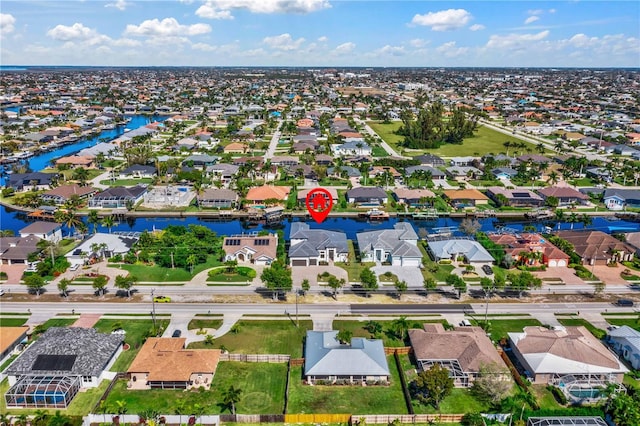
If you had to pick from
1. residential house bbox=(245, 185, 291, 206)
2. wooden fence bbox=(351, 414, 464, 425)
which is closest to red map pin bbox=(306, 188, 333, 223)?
residential house bbox=(245, 185, 291, 206)

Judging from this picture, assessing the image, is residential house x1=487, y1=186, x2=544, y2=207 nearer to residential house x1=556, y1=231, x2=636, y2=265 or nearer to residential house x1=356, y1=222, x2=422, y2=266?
residential house x1=556, y1=231, x2=636, y2=265

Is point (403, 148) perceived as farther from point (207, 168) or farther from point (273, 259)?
point (273, 259)

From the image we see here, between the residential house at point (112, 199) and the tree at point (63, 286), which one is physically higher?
the residential house at point (112, 199)

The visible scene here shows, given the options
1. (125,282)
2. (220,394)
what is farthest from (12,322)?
(220,394)

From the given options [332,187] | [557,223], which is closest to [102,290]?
[332,187]

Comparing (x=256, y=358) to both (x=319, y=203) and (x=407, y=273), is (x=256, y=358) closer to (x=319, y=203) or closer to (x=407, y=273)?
(x=407, y=273)

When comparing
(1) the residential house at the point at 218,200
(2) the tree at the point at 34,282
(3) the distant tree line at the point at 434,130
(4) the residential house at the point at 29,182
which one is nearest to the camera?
(2) the tree at the point at 34,282

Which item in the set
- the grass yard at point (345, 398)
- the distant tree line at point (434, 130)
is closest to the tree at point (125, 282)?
the grass yard at point (345, 398)

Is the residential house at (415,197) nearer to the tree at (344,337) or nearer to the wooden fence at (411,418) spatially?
the tree at (344,337)
